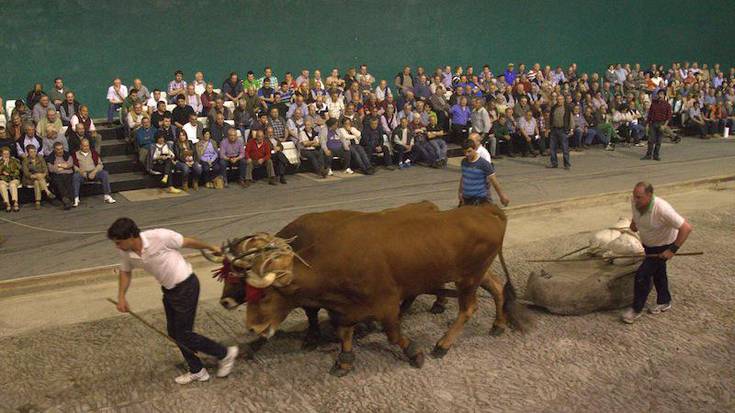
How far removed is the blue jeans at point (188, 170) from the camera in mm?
15117

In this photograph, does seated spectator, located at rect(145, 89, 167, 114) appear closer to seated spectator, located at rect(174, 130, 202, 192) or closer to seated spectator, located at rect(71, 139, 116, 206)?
seated spectator, located at rect(174, 130, 202, 192)

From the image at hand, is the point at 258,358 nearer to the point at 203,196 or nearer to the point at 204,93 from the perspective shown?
the point at 203,196

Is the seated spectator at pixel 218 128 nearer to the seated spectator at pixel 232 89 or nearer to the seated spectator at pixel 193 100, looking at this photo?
the seated spectator at pixel 193 100

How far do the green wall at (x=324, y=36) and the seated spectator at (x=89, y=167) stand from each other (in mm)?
4981

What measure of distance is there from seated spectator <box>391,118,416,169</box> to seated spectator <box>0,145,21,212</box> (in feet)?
26.4

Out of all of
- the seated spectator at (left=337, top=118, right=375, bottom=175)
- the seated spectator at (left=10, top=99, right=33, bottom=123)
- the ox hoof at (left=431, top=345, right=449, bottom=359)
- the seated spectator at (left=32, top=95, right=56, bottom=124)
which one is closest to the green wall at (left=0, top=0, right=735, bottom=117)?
the seated spectator at (left=10, top=99, right=33, bottom=123)

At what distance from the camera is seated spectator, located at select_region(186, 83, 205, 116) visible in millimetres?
17391

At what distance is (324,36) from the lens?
73.4ft

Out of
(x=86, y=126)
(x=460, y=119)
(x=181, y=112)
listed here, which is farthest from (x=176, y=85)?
(x=460, y=119)

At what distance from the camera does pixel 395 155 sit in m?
18.2

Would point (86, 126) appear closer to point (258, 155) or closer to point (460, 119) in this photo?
point (258, 155)

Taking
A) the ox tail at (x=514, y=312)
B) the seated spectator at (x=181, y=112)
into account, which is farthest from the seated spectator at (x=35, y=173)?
the ox tail at (x=514, y=312)

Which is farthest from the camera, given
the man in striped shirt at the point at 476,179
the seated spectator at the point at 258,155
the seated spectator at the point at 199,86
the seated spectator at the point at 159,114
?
the seated spectator at the point at 199,86

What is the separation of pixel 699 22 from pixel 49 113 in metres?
25.5
